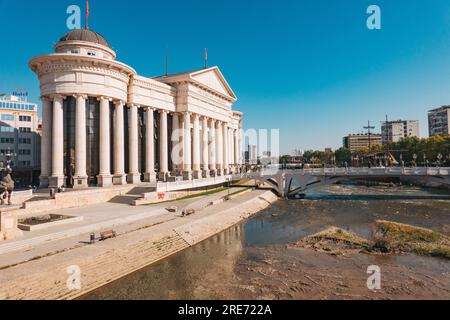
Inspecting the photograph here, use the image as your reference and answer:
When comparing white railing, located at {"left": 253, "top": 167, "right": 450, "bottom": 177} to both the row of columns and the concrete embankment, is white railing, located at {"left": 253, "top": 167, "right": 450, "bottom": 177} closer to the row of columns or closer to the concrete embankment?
the row of columns

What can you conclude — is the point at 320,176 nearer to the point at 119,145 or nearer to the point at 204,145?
the point at 204,145

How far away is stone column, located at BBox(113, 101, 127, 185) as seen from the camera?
4541cm

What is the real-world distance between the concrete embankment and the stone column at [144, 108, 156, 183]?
22.0 metres

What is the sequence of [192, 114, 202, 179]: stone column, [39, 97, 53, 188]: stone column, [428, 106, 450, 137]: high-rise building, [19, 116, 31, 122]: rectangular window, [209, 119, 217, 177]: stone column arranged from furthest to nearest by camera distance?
[428, 106, 450, 137]: high-rise building, [209, 119, 217, 177]: stone column, [19, 116, 31, 122]: rectangular window, [192, 114, 202, 179]: stone column, [39, 97, 53, 188]: stone column

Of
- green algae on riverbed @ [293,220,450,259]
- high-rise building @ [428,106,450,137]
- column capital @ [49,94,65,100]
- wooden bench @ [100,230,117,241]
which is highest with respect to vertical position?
high-rise building @ [428,106,450,137]

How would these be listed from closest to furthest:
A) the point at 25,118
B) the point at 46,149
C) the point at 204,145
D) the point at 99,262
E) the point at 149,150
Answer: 1. the point at 99,262
2. the point at 46,149
3. the point at 149,150
4. the point at 25,118
5. the point at 204,145

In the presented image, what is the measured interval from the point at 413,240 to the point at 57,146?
148ft

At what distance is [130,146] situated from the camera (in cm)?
4856

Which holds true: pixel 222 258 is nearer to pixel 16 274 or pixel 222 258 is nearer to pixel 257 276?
pixel 257 276

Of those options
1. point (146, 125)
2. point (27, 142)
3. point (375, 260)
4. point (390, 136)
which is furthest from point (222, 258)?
point (390, 136)

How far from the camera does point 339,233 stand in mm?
29906

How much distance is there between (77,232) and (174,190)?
2209cm

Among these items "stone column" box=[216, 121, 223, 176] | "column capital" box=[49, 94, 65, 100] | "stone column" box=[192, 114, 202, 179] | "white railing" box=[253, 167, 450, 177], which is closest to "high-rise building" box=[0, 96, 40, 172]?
"column capital" box=[49, 94, 65, 100]

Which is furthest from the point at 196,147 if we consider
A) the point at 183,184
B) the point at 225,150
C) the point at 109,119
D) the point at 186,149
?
the point at 109,119
